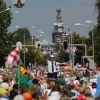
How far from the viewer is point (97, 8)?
65.9 ft

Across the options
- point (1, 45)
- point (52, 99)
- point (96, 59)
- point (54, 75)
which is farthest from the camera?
point (1, 45)

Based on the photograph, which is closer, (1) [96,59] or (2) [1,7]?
(1) [96,59]

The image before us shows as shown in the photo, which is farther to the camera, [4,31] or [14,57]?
[4,31]

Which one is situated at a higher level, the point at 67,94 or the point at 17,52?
the point at 17,52

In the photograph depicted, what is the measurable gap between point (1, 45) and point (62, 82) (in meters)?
51.3

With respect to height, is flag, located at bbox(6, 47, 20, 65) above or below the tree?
below

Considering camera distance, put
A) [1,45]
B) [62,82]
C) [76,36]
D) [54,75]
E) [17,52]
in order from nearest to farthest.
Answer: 1. [17,52]
2. [62,82]
3. [54,75]
4. [1,45]
5. [76,36]

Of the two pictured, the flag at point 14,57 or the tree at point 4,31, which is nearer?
the flag at point 14,57

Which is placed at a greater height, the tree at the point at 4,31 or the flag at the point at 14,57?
the tree at the point at 4,31

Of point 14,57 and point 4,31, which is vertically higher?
point 4,31

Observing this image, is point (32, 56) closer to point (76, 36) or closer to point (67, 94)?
point (76, 36)

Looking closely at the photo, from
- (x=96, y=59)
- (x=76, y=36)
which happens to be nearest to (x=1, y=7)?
(x=96, y=59)

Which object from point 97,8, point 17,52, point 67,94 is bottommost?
point 67,94

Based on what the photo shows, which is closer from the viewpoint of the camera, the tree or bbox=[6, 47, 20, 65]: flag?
bbox=[6, 47, 20, 65]: flag
